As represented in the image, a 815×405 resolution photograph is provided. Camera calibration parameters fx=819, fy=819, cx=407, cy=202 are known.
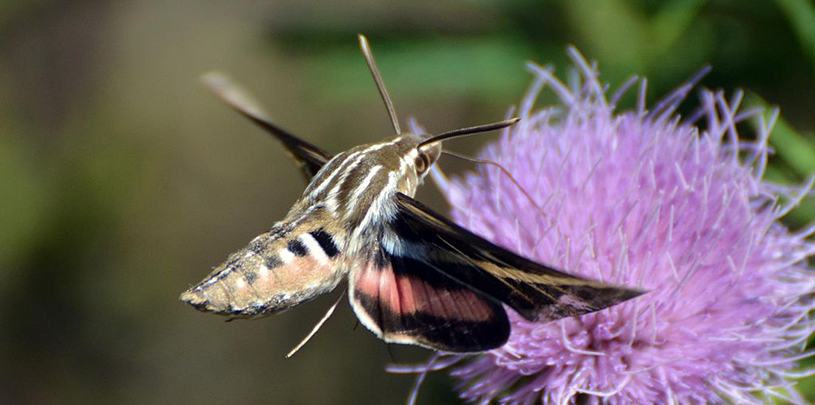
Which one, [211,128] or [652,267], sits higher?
[211,128]

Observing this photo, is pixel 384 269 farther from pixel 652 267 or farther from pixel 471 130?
pixel 652 267

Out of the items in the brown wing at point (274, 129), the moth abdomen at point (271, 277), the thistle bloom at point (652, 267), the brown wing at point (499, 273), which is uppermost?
the brown wing at point (274, 129)

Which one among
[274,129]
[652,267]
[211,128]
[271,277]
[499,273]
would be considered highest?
[211,128]

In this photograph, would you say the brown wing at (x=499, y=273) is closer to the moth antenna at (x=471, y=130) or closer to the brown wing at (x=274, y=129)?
the moth antenna at (x=471, y=130)

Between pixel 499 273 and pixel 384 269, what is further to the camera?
pixel 384 269

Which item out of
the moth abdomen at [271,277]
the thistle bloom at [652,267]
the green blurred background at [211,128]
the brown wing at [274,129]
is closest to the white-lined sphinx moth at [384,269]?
the moth abdomen at [271,277]

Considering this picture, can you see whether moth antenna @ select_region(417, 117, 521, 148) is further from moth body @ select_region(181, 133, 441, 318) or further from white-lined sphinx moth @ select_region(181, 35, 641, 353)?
moth body @ select_region(181, 133, 441, 318)

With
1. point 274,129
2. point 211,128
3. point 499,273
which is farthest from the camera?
point 211,128

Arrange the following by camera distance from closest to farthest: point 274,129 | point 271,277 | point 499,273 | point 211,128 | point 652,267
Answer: point 499,273 < point 271,277 < point 652,267 < point 274,129 < point 211,128

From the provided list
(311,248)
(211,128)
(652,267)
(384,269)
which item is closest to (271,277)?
(311,248)
